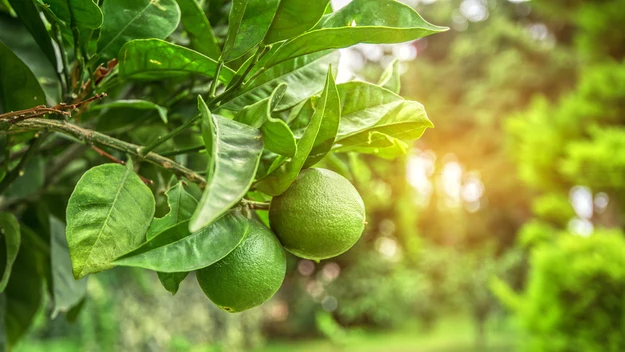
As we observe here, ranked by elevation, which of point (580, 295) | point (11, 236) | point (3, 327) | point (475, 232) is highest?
point (11, 236)

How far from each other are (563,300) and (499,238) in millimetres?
7885

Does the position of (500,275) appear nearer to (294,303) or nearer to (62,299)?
(294,303)

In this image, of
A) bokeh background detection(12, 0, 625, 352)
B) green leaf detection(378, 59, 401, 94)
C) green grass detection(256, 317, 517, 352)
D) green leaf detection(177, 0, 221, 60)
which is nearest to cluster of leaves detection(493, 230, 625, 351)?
bokeh background detection(12, 0, 625, 352)

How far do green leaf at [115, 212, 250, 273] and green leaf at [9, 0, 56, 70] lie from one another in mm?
215

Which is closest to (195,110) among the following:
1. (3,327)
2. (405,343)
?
(3,327)

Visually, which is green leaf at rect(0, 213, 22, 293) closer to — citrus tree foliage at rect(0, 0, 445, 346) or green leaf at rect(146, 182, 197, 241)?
citrus tree foliage at rect(0, 0, 445, 346)

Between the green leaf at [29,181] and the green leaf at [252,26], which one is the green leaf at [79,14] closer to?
the green leaf at [252,26]

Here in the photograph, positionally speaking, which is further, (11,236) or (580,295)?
(580,295)

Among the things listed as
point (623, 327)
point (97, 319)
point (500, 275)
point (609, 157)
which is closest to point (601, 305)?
point (623, 327)

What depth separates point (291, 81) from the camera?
0.44 m

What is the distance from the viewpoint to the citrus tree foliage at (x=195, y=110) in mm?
322

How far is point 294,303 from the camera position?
8.69 m

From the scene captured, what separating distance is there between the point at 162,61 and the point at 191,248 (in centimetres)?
16

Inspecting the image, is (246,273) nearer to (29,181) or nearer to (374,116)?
(374,116)
